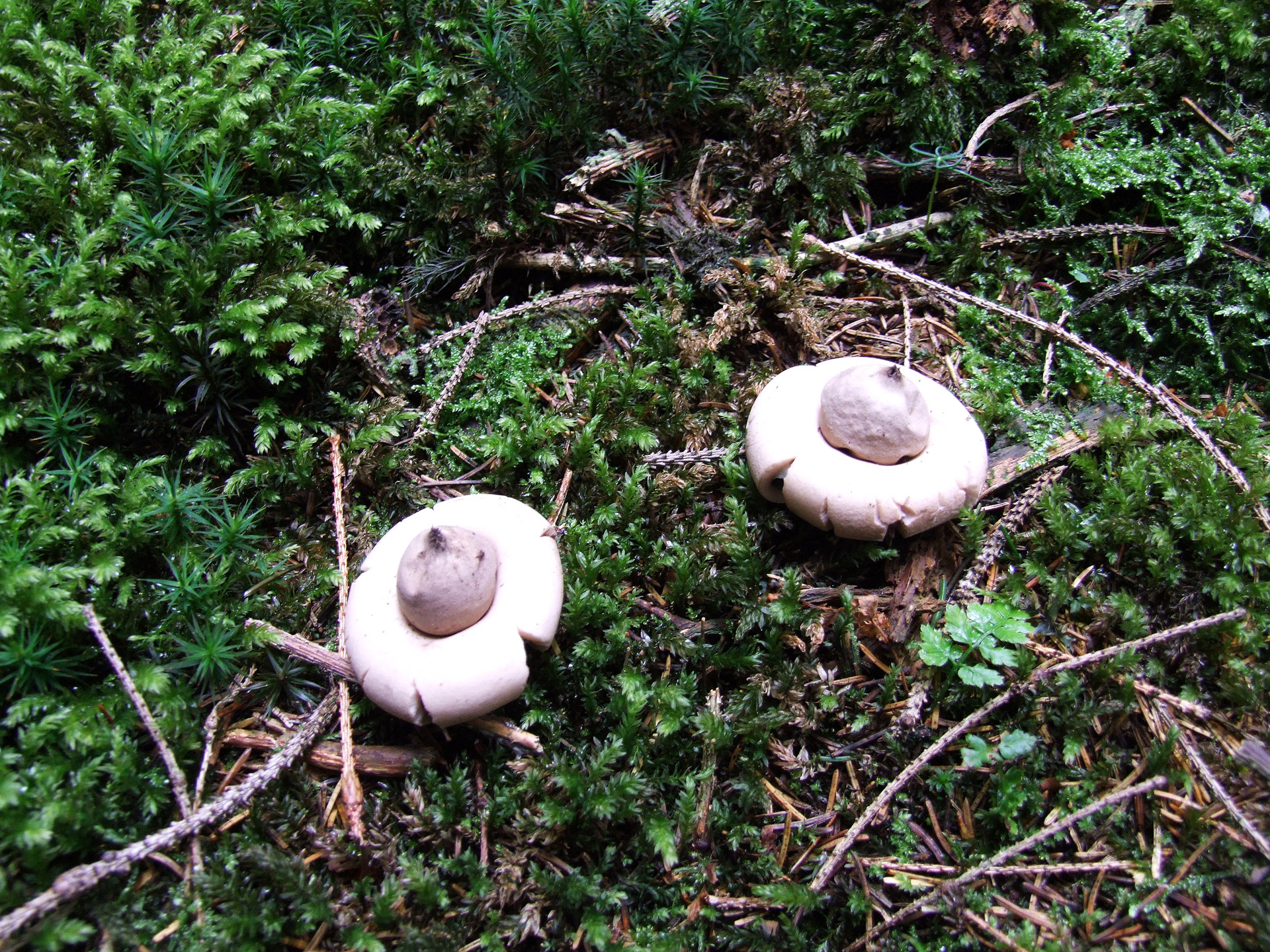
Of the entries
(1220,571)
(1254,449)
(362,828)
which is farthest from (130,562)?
(1254,449)

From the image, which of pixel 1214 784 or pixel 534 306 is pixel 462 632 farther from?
pixel 1214 784

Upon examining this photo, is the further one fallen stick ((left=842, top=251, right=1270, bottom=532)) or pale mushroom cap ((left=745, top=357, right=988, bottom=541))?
fallen stick ((left=842, top=251, right=1270, bottom=532))

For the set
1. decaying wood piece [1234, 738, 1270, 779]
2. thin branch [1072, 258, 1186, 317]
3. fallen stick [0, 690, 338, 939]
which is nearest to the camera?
fallen stick [0, 690, 338, 939]

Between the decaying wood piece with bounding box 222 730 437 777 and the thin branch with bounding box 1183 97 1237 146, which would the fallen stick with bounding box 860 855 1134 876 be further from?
the thin branch with bounding box 1183 97 1237 146

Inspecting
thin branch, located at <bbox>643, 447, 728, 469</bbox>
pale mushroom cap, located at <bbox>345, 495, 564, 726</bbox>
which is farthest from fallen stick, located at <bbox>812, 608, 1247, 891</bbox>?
thin branch, located at <bbox>643, 447, 728, 469</bbox>

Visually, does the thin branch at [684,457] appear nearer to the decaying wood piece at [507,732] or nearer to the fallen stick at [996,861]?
the decaying wood piece at [507,732]

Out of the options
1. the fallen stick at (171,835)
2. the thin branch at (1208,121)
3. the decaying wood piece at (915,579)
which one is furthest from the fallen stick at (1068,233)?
the fallen stick at (171,835)

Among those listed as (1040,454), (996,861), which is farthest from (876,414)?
(996,861)
